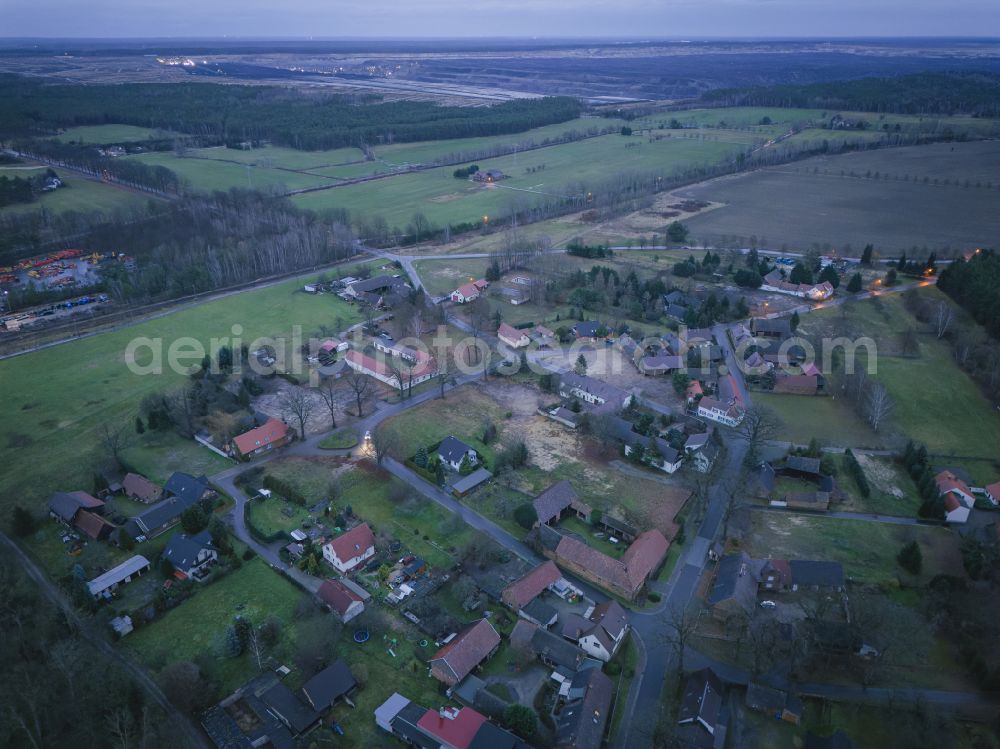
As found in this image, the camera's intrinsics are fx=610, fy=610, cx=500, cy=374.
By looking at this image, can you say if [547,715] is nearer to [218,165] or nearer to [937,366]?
[937,366]

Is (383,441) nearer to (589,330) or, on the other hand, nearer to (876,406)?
(589,330)

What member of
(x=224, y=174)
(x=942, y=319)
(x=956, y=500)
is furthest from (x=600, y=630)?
(x=224, y=174)

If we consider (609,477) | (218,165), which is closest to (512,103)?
(218,165)

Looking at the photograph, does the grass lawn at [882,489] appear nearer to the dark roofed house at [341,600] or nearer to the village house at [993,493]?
the village house at [993,493]

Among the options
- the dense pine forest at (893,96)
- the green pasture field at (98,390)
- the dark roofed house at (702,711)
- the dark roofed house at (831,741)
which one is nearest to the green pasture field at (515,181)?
the green pasture field at (98,390)

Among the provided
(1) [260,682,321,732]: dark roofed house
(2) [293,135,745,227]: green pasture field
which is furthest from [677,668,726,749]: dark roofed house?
(2) [293,135,745,227]: green pasture field

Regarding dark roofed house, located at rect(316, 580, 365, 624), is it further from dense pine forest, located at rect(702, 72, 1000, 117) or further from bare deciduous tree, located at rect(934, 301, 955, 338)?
dense pine forest, located at rect(702, 72, 1000, 117)
